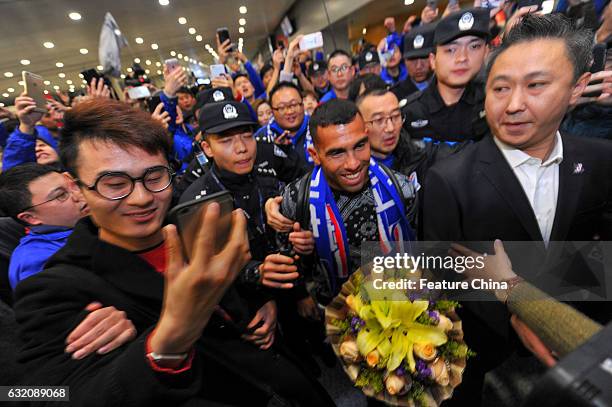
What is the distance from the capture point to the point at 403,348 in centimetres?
112

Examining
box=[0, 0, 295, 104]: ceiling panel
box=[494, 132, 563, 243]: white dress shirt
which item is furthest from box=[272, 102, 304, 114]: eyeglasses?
box=[0, 0, 295, 104]: ceiling panel

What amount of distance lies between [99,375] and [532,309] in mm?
1528

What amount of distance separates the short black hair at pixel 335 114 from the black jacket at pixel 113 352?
4.15 feet

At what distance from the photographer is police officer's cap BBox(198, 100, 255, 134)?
2.21 metres

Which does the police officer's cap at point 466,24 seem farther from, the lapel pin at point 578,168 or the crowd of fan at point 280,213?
the lapel pin at point 578,168

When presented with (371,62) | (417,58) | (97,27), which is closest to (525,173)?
(417,58)

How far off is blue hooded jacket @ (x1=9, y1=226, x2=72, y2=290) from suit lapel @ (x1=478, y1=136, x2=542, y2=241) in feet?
8.04

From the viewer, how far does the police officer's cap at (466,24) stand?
6.86 feet

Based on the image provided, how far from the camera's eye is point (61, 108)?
3.96 m

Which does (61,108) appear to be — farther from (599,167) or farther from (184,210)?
(599,167)

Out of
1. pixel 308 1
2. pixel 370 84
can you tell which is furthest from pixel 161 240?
pixel 308 1

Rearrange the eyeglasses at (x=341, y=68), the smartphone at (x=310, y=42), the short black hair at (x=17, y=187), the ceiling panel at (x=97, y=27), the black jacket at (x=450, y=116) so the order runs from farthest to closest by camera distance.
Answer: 1. the ceiling panel at (x=97, y=27)
2. the smartphone at (x=310, y=42)
3. the eyeglasses at (x=341, y=68)
4. the black jacket at (x=450, y=116)
5. the short black hair at (x=17, y=187)

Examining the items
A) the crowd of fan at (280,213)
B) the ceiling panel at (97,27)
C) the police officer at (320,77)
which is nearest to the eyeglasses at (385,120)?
the crowd of fan at (280,213)

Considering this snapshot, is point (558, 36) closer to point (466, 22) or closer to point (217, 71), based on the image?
point (466, 22)
